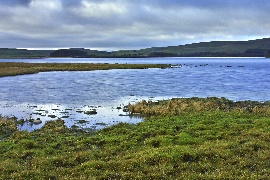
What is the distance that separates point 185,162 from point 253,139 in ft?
18.6

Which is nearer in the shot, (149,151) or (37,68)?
(149,151)

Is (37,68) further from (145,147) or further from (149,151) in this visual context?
(149,151)

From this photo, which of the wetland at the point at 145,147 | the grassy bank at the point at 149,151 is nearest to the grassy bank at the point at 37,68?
the wetland at the point at 145,147

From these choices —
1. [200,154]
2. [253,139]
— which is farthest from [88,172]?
[253,139]

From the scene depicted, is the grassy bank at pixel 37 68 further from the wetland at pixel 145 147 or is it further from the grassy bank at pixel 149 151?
the grassy bank at pixel 149 151

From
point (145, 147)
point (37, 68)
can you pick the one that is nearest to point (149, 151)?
point (145, 147)

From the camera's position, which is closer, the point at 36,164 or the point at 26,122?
the point at 36,164

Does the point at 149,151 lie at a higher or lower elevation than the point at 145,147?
higher

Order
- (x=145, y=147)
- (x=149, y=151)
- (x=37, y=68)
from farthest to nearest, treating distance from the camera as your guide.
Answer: (x=37, y=68), (x=145, y=147), (x=149, y=151)

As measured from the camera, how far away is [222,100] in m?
40.0

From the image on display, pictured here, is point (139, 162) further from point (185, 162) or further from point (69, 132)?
point (69, 132)

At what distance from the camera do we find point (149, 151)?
1622cm

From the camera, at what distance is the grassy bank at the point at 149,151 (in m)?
13.6

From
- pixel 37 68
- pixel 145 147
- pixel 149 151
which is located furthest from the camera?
pixel 37 68
